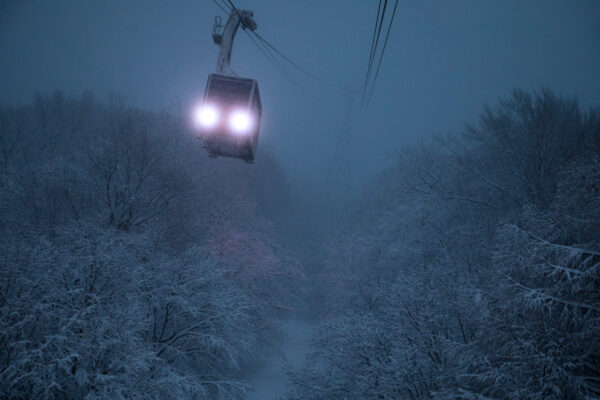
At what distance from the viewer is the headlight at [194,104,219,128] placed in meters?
4.12

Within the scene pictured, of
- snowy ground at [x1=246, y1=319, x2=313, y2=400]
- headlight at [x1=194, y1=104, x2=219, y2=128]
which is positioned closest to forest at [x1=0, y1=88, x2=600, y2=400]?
snowy ground at [x1=246, y1=319, x2=313, y2=400]

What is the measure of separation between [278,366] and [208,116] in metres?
14.1

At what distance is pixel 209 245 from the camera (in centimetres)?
1252

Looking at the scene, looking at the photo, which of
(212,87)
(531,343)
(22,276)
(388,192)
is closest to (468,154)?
(388,192)

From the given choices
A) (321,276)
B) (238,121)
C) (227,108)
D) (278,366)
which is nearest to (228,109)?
(227,108)

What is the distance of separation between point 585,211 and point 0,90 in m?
51.6

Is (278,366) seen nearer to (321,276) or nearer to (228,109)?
(321,276)

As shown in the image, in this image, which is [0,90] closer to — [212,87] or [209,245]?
[209,245]

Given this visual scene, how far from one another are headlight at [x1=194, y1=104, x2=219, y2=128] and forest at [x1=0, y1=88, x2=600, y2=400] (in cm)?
450

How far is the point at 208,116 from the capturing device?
415cm

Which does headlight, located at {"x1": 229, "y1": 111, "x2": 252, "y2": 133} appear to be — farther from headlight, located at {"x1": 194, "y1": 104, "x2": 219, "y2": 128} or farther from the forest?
the forest

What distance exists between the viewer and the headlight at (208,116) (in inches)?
162

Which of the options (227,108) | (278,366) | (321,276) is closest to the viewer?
(227,108)

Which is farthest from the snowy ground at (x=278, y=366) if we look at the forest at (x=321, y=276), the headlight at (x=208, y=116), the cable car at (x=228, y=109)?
the headlight at (x=208, y=116)
